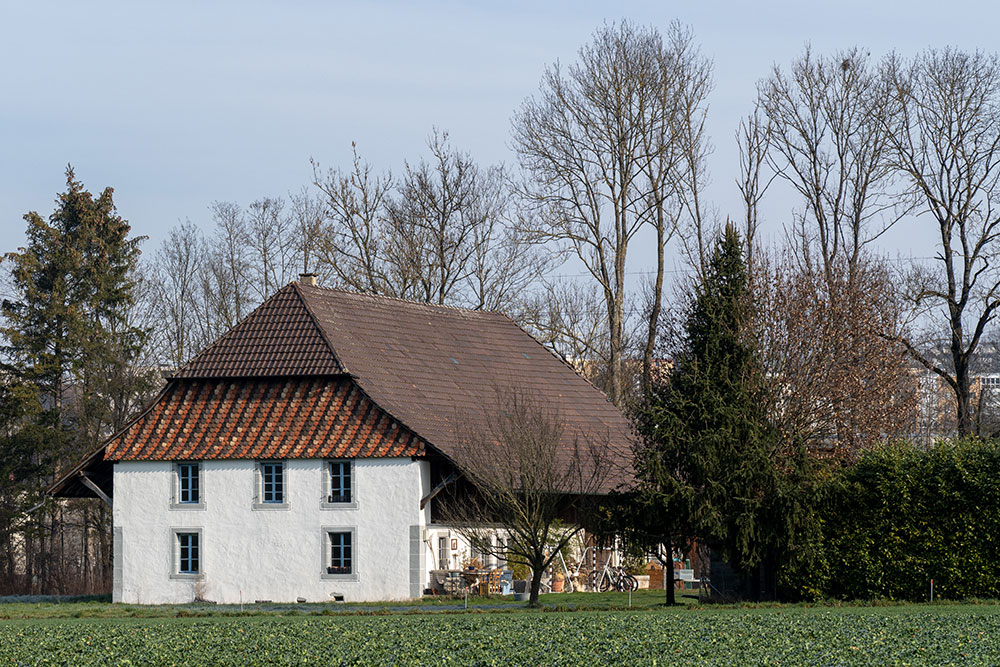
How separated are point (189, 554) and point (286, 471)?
3507 millimetres

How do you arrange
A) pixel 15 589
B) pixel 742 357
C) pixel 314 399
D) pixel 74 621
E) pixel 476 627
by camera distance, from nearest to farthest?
pixel 476 627, pixel 74 621, pixel 742 357, pixel 314 399, pixel 15 589

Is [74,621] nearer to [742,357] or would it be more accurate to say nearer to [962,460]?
[742,357]

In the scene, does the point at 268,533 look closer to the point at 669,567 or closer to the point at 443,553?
the point at 443,553

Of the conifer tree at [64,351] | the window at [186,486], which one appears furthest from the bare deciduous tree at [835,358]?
the conifer tree at [64,351]

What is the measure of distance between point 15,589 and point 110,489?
1651 cm

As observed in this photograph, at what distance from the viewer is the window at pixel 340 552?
3853 cm

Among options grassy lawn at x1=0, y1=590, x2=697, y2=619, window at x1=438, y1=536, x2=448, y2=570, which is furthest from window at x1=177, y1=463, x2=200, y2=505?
window at x1=438, y1=536, x2=448, y2=570

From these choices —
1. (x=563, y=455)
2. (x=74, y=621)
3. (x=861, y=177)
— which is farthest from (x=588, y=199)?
(x=74, y=621)

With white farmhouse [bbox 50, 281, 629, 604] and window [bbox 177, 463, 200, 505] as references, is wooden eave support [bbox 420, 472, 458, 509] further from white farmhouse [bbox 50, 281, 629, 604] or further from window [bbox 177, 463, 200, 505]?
window [bbox 177, 463, 200, 505]

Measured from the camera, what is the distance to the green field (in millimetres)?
20016

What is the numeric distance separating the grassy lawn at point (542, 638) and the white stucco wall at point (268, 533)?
797 cm

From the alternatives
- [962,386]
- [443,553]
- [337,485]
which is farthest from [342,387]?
[962,386]

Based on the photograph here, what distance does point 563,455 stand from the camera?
1585 inches

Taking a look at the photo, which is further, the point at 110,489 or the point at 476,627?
the point at 110,489
